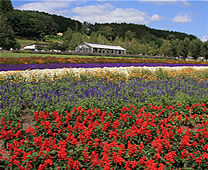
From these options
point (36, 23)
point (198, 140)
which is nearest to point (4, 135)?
point (198, 140)

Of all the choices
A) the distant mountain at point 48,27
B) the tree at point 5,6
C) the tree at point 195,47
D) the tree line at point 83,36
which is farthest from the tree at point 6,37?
the tree at point 5,6

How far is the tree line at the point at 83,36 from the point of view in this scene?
50.0 metres

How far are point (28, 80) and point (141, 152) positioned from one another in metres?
7.03

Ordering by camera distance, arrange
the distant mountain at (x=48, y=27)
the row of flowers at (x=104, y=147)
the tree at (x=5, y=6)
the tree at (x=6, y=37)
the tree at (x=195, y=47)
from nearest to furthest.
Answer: the row of flowers at (x=104, y=147) < the tree at (x=195, y=47) < the tree at (x=6, y=37) < the distant mountain at (x=48, y=27) < the tree at (x=5, y=6)

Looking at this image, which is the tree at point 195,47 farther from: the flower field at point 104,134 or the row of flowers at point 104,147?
the row of flowers at point 104,147

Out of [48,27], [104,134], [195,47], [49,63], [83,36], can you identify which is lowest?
[104,134]

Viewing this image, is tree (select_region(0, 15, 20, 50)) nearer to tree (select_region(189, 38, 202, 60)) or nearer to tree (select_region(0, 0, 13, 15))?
tree (select_region(189, 38, 202, 60))

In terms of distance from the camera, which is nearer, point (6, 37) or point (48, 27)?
point (6, 37)

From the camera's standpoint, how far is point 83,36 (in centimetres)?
7106

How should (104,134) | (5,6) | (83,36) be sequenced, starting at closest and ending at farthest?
(104,134) < (83,36) < (5,6)

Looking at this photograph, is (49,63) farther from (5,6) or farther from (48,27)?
(48,27)

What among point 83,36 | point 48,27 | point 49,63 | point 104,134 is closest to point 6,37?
point 83,36

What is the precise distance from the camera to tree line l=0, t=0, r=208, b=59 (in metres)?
50.0

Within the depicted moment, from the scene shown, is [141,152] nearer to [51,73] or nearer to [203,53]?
[51,73]
